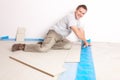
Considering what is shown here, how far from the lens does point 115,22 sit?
4156 millimetres

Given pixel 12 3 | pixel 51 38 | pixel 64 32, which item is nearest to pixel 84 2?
pixel 64 32

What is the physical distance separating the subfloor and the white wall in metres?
0.57

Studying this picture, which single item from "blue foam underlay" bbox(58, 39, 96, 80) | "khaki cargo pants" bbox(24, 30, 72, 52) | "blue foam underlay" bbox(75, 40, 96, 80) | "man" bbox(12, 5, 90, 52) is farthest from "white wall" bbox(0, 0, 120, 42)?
"blue foam underlay" bbox(58, 39, 96, 80)

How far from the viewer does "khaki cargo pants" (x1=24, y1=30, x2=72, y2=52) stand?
350 centimetres

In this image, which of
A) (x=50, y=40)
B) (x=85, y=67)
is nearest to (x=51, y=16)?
(x=50, y=40)

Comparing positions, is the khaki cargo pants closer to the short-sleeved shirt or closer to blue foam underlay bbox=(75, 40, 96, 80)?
the short-sleeved shirt

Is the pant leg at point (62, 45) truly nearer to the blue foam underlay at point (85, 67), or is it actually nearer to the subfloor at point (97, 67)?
the blue foam underlay at point (85, 67)

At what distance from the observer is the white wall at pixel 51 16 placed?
4.15 meters

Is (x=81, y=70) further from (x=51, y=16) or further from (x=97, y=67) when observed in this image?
(x=51, y=16)

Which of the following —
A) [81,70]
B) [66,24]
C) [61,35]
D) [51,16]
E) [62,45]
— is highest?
[51,16]

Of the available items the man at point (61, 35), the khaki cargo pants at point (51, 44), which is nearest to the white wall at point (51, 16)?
the man at point (61, 35)

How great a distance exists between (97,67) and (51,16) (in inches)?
76.8

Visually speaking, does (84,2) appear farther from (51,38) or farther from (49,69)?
(49,69)

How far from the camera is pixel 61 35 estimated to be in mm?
3812
